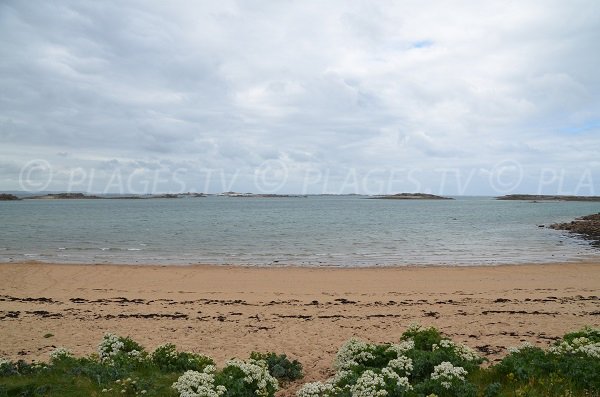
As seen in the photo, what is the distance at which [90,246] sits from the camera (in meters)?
32.5

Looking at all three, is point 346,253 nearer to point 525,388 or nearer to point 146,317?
point 146,317

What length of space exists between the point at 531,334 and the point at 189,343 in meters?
8.65

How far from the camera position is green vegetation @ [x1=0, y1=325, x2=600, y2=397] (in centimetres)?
580

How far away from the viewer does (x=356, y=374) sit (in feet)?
21.2

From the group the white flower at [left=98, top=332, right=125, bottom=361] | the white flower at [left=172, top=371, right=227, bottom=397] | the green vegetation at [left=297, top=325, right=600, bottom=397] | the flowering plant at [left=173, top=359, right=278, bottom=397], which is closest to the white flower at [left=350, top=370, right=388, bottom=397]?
the green vegetation at [left=297, top=325, right=600, bottom=397]

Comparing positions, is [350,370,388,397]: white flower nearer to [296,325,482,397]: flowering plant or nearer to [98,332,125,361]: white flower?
Answer: [296,325,482,397]: flowering plant

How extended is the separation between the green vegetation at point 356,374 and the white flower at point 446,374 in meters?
0.01

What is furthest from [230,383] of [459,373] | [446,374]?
[459,373]

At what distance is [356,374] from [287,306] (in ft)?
27.6

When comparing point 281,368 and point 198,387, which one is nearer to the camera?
point 198,387

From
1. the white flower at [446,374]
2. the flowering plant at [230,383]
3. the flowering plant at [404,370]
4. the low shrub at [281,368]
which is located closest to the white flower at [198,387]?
the flowering plant at [230,383]

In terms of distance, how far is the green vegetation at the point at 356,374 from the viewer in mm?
5797

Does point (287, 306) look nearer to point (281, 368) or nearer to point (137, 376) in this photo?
point (281, 368)

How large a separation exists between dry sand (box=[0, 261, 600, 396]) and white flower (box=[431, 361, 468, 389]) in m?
2.54
